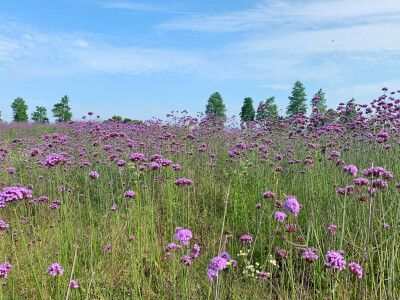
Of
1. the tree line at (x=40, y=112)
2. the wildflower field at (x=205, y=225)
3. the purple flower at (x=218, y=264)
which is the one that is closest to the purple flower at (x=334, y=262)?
the wildflower field at (x=205, y=225)

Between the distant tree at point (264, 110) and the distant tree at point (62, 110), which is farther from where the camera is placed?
the distant tree at point (62, 110)

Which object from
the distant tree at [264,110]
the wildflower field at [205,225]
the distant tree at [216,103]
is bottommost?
the wildflower field at [205,225]

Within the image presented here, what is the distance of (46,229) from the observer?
4945 millimetres

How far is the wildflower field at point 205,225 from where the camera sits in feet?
8.04

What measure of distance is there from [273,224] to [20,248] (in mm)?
3491

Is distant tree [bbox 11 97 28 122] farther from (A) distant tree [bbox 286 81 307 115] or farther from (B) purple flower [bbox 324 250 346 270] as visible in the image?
(B) purple flower [bbox 324 250 346 270]

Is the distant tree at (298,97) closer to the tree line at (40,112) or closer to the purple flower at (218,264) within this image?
the tree line at (40,112)

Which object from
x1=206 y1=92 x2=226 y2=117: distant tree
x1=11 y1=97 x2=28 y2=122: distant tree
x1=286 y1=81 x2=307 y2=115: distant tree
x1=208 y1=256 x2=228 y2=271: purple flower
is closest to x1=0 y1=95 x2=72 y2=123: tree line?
x1=11 y1=97 x2=28 y2=122: distant tree

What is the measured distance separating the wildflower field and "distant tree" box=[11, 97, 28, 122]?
36.1 metres

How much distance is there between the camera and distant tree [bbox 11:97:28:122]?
131ft

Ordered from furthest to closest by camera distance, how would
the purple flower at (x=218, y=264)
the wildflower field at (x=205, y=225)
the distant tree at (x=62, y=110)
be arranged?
the distant tree at (x=62, y=110) → the wildflower field at (x=205, y=225) → the purple flower at (x=218, y=264)

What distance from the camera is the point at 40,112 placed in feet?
134

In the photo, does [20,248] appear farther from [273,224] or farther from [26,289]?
[273,224]

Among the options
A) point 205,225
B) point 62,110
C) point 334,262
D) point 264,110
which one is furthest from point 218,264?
point 62,110
